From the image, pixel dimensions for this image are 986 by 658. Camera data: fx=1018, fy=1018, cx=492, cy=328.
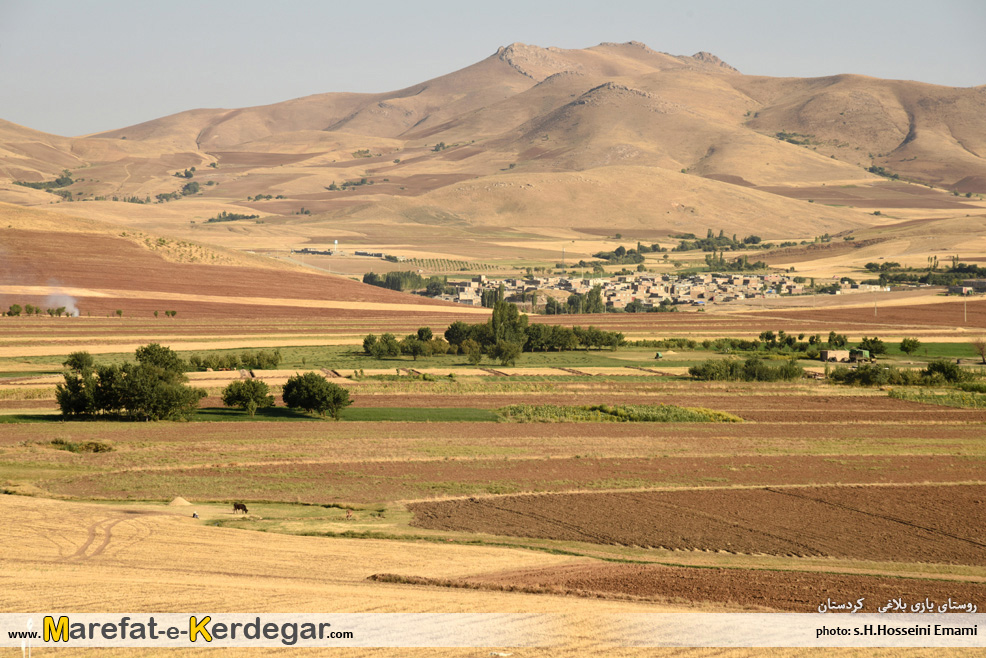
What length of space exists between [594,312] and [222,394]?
77.1 m

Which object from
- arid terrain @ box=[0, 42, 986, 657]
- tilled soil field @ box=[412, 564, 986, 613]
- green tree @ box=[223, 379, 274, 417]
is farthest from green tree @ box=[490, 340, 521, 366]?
tilled soil field @ box=[412, 564, 986, 613]

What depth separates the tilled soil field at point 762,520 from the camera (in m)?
28.3

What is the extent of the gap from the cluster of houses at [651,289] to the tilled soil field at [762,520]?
99.3 m

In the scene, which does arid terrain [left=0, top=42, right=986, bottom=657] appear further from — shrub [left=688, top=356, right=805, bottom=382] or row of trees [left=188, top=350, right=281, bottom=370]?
shrub [left=688, top=356, right=805, bottom=382]

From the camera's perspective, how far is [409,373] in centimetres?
6825

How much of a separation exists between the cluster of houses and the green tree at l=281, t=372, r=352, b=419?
82770 millimetres

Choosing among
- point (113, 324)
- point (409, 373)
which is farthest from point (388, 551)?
point (113, 324)

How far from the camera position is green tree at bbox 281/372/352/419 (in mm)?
51219

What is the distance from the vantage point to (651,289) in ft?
502

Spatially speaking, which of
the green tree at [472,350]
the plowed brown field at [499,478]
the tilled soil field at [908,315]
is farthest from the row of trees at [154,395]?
the tilled soil field at [908,315]

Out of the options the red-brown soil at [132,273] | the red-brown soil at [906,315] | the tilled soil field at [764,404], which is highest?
the red-brown soil at [132,273]

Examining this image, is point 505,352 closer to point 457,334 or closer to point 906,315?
point 457,334

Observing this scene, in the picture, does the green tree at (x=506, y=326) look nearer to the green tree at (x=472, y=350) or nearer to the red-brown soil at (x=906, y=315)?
the green tree at (x=472, y=350)

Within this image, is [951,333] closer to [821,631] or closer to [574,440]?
[574,440]
